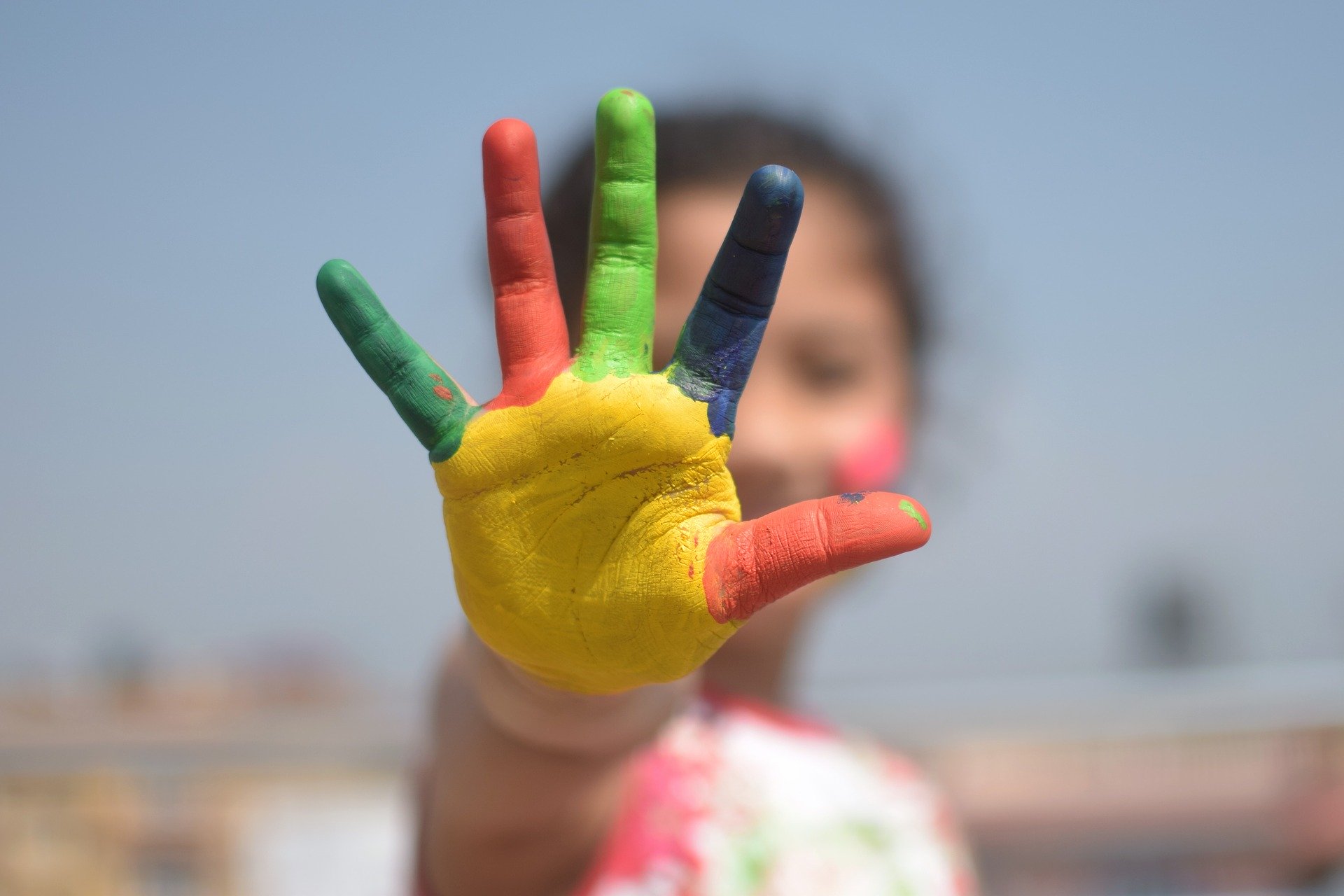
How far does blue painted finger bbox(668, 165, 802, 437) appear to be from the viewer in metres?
0.66

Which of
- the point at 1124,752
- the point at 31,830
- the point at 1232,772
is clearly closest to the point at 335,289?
the point at 31,830

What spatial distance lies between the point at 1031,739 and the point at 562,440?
3115mm

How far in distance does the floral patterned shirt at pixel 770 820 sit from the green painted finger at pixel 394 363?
45 centimetres

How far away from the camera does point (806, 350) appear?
1180mm

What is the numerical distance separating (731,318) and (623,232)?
10 centimetres

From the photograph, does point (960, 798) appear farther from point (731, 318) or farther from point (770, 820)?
point (731, 318)

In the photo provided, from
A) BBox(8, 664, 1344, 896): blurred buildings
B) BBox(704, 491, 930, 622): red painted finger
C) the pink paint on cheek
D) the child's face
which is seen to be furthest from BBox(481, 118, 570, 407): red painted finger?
BBox(8, 664, 1344, 896): blurred buildings

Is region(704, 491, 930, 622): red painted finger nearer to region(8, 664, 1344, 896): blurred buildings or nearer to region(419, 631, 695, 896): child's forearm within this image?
region(419, 631, 695, 896): child's forearm

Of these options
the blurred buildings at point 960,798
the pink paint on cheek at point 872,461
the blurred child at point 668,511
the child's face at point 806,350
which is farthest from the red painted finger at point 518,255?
the blurred buildings at point 960,798

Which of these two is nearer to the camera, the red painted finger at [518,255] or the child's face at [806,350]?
the red painted finger at [518,255]

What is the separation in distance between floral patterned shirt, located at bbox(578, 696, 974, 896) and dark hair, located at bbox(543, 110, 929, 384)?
19.9 inches

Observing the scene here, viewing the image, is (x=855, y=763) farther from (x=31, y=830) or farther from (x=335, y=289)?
(x=31, y=830)

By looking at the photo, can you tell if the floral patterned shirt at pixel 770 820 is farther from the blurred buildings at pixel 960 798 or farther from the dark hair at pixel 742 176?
the blurred buildings at pixel 960 798

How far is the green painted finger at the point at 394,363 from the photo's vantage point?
678 mm
